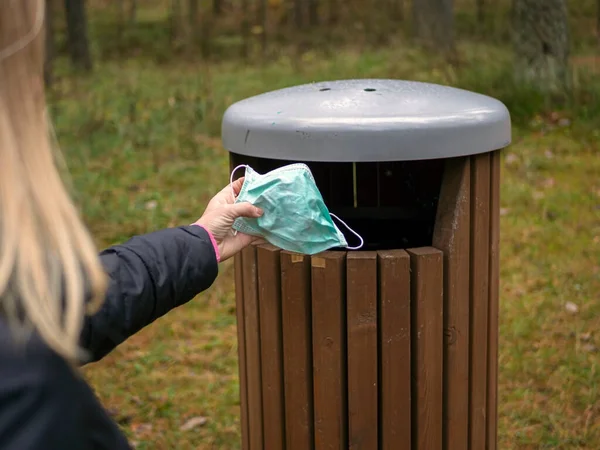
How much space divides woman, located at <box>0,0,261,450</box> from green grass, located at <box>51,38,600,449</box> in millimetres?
2218

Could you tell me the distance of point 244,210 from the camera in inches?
76.7

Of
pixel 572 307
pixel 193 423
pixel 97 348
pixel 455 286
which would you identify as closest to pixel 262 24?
pixel 572 307

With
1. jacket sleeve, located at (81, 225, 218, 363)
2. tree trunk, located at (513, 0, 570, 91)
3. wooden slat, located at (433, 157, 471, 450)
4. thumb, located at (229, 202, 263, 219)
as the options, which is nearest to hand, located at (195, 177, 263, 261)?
thumb, located at (229, 202, 263, 219)

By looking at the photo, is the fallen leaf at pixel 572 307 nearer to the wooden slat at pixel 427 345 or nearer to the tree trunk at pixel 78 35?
the wooden slat at pixel 427 345

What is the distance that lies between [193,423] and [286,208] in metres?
1.75

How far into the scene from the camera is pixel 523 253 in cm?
486

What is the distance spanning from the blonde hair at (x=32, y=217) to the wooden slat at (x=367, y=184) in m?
1.71

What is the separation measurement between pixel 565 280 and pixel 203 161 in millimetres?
3101

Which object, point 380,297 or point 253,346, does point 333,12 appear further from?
point 380,297

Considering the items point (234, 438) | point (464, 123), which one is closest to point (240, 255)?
point (464, 123)

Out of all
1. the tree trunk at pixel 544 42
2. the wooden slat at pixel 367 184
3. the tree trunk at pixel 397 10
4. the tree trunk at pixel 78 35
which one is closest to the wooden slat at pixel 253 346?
the wooden slat at pixel 367 184

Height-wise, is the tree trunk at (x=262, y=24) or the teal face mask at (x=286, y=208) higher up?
the teal face mask at (x=286, y=208)

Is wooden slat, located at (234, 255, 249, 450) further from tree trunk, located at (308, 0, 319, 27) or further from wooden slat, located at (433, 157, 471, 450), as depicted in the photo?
tree trunk, located at (308, 0, 319, 27)

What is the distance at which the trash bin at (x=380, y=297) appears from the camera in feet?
7.01
